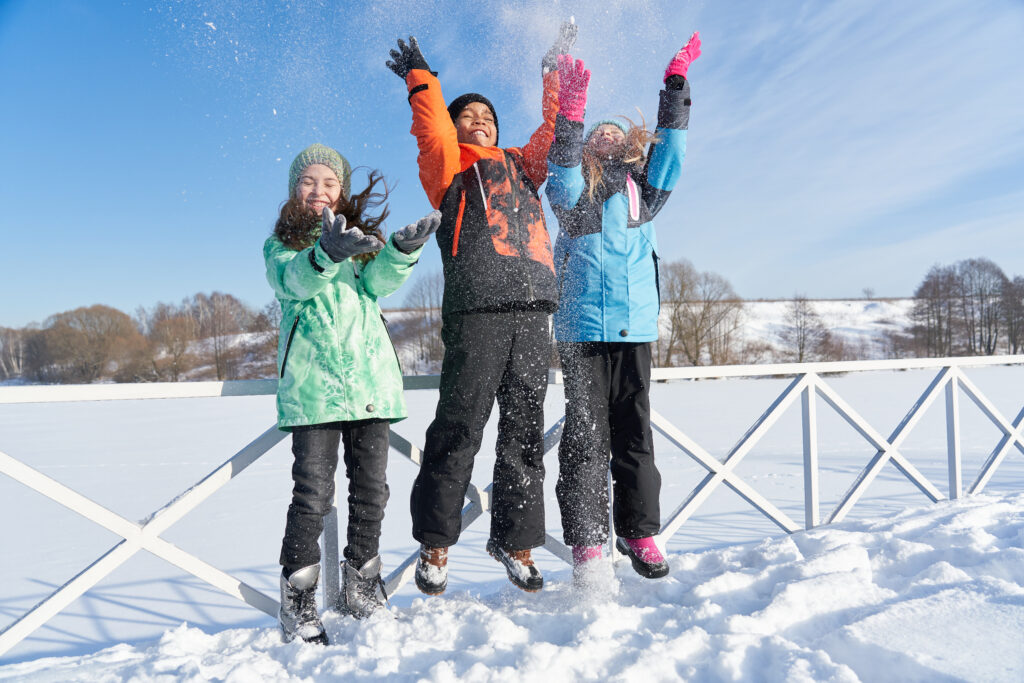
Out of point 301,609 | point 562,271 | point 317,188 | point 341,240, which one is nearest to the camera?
point 341,240

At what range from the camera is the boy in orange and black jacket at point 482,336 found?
200 cm

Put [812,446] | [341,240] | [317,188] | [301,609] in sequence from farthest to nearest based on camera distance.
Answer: [812,446] < [317,188] < [301,609] < [341,240]

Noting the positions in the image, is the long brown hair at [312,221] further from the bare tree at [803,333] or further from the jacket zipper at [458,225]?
the bare tree at [803,333]

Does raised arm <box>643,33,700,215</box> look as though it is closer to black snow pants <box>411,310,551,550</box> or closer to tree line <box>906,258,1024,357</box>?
black snow pants <box>411,310,551,550</box>

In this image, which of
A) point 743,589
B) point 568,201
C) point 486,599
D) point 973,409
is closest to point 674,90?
point 568,201

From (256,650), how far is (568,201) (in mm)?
1982

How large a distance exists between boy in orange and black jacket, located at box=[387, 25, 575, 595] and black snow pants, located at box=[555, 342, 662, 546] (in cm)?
19

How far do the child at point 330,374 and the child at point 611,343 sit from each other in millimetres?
691

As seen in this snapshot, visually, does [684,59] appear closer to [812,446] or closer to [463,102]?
[463,102]

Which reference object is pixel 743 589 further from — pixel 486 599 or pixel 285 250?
pixel 285 250

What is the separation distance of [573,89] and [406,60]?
622mm

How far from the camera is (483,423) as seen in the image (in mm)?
2074

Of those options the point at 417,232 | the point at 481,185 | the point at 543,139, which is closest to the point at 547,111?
the point at 543,139

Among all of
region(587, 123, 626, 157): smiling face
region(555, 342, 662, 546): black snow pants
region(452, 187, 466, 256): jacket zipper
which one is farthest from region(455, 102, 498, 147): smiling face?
region(555, 342, 662, 546): black snow pants
